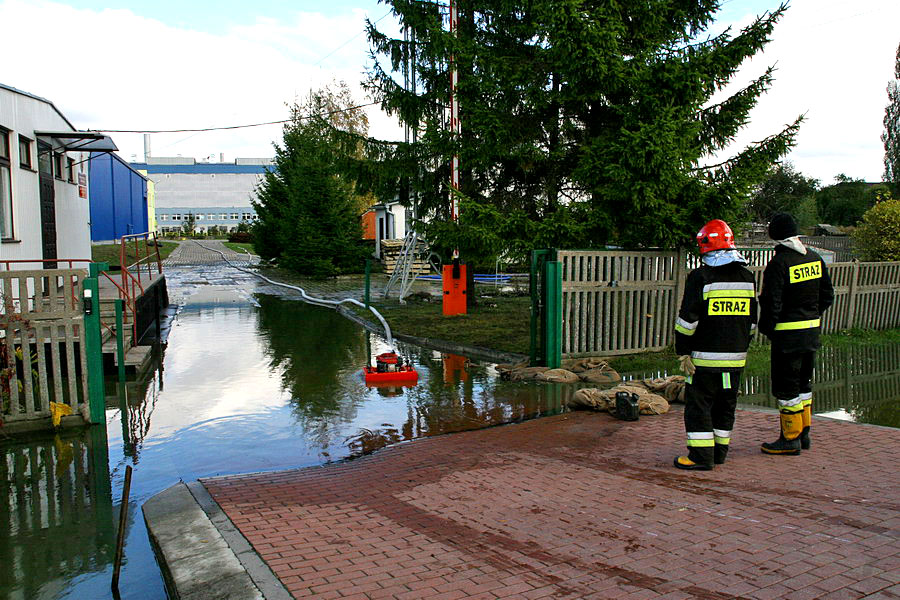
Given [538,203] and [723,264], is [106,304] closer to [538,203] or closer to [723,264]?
[538,203]

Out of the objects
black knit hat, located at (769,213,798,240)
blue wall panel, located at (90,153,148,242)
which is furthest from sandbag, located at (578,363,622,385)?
blue wall panel, located at (90,153,148,242)

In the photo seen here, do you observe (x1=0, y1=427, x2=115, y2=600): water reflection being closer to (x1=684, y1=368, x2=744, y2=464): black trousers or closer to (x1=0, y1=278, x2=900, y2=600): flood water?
(x1=0, y1=278, x2=900, y2=600): flood water

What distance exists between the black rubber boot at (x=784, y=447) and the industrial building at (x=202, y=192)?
3904 inches

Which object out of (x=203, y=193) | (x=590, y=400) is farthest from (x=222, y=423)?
(x=203, y=193)

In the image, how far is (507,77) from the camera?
1266 cm

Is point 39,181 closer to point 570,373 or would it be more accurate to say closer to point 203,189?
point 570,373

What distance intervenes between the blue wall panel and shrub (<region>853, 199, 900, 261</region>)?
2288 cm

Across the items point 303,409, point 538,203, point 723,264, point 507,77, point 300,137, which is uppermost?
point 300,137

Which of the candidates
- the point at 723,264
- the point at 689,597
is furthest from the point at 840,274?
the point at 689,597

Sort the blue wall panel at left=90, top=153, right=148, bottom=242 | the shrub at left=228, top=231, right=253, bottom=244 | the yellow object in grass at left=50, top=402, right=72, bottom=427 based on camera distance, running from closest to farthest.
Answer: the yellow object in grass at left=50, top=402, right=72, bottom=427 → the blue wall panel at left=90, top=153, right=148, bottom=242 → the shrub at left=228, top=231, right=253, bottom=244

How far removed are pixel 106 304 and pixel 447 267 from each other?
7374 millimetres

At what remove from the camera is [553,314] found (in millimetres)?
10664

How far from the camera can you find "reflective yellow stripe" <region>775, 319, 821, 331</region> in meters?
6.05

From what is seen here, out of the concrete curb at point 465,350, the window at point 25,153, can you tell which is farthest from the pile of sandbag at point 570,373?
the window at point 25,153
